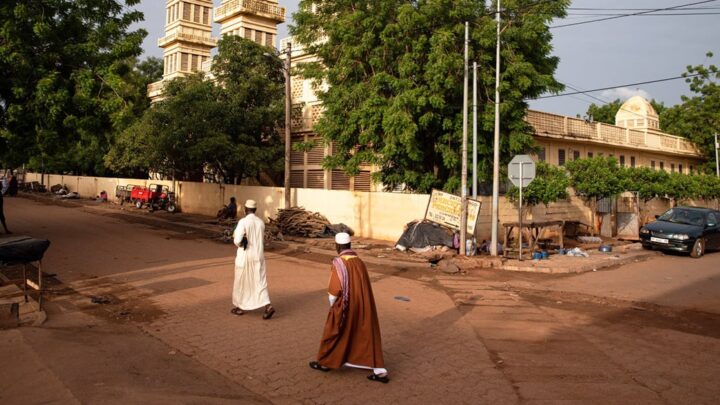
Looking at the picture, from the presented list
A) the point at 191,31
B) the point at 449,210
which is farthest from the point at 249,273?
the point at 191,31

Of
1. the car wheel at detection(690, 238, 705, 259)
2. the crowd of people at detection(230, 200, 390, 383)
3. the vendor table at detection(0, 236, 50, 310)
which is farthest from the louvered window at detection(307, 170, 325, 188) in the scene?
the crowd of people at detection(230, 200, 390, 383)

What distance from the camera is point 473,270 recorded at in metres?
13.5

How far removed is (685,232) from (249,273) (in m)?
14.9

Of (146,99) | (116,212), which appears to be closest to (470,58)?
(116,212)

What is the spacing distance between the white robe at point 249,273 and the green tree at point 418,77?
9120 millimetres

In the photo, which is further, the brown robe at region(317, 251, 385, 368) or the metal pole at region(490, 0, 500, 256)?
the metal pole at region(490, 0, 500, 256)

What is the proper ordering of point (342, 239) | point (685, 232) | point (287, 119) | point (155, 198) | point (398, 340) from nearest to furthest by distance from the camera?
point (342, 239) → point (398, 340) → point (685, 232) → point (287, 119) → point (155, 198)

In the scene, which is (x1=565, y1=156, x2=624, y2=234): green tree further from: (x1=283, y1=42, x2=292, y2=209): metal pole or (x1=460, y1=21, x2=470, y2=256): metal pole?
(x1=283, y1=42, x2=292, y2=209): metal pole

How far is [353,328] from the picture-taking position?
17.0ft

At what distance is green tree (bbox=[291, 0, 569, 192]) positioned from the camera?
1592 cm

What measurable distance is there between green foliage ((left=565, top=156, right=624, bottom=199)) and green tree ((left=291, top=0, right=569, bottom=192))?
4.52 metres

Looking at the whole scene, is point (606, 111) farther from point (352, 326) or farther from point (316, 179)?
point (352, 326)

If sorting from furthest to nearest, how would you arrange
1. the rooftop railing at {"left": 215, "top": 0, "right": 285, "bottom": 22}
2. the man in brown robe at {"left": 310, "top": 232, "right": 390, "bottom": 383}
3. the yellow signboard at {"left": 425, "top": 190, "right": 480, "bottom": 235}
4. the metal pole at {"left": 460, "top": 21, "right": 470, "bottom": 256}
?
the rooftop railing at {"left": 215, "top": 0, "right": 285, "bottom": 22}, the yellow signboard at {"left": 425, "top": 190, "right": 480, "bottom": 235}, the metal pole at {"left": 460, "top": 21, "right": 470, "bottom": 256}, the man in brown robe at {"left": 310, "top": 232, "right": 390, "bottom": 383}

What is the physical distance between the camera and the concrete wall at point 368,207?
1780cm
